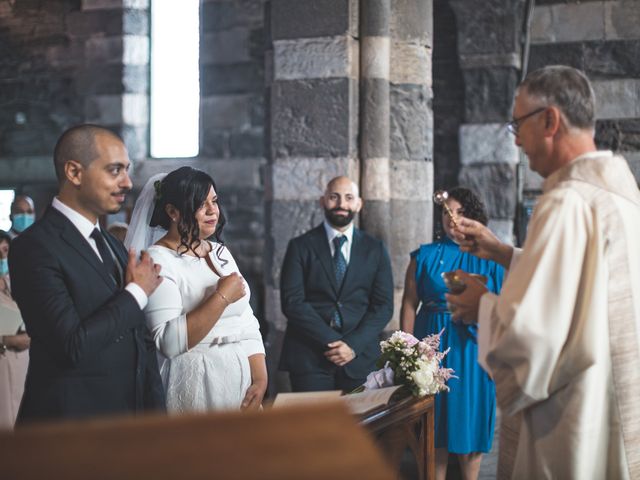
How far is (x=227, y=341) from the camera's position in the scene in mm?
2898

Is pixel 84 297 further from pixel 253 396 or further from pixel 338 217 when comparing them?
pixel 338 217

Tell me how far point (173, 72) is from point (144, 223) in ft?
18.8

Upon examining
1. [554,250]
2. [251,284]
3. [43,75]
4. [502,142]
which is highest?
[43,75]

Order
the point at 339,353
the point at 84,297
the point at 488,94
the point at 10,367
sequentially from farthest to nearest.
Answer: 1. the point at 488,94
2. the point at 10,367
3. the point at 339,353
4. the point at 84,297

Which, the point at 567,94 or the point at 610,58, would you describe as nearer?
the point at 567,94

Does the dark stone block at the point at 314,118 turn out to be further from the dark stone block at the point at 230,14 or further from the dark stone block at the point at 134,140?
the dark stone block at the point at 134,140

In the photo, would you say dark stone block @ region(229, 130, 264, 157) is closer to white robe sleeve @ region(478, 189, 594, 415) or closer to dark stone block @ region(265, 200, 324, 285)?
dark stone block @ region(265, 200, 324, 285)

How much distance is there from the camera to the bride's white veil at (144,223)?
313 cm

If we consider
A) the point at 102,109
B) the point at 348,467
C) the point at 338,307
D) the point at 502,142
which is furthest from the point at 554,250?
the point at 102,109

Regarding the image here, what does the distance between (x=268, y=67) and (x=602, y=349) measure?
3.52 meters

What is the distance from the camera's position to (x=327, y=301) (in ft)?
14.4

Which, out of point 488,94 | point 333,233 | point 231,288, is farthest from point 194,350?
point 488,94

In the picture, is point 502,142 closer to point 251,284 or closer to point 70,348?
point 251,284

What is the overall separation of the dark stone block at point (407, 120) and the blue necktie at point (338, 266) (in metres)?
0.85
